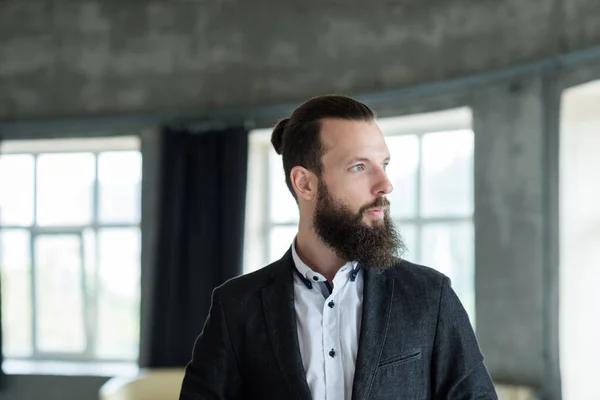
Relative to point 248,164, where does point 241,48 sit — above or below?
above

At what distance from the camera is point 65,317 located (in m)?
7.18

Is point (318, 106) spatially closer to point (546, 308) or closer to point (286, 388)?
point (286, 388)

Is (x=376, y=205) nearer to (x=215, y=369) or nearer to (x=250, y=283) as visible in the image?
(x=250, y=283)

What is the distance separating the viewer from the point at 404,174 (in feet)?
19.5

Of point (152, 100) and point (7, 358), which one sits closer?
point (152, 100)

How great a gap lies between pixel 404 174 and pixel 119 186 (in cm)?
266

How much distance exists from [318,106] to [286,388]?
67 cm

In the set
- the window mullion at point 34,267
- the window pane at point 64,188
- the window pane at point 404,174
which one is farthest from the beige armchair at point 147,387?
the window pane at point 404,174

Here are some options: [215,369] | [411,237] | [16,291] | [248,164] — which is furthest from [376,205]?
[16,291]

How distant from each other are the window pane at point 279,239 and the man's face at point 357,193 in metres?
4.59

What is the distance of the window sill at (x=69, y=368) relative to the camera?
6.58m

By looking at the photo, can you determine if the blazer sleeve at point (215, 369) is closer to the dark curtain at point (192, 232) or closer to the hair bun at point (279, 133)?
the hair bun at point (279, 133)

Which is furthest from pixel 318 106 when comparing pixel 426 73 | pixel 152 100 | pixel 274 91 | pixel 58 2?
pixel 58 2

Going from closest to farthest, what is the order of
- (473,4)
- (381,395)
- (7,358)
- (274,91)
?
(381,395)
(473,4)
(274,91)
(7,358)
